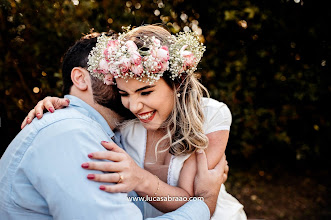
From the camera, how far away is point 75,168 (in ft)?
5.55

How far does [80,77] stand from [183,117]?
884 mm

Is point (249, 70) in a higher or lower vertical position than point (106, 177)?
higher

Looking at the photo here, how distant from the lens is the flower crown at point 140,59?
7.39 ft

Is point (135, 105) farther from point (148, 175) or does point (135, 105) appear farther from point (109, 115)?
point (148, 175)

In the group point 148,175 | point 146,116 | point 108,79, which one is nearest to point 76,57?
point 108,79

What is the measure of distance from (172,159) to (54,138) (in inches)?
46.5

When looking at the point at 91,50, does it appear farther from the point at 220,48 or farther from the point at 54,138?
the point at 220,48

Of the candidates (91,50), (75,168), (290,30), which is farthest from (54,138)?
(290,30)

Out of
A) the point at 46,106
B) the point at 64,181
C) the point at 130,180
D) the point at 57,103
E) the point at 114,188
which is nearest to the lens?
the point at 64,181

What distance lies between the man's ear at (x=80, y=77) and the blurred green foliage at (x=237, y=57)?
1470mm

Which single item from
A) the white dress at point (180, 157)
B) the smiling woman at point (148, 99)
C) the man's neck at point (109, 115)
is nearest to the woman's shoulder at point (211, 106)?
the white dress at point (180, 157)

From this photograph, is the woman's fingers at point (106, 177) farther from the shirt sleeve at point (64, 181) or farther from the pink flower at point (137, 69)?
the pink flower at point (137, 69)

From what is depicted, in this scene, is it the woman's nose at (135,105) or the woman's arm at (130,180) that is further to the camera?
the woman's nose at (135,105)

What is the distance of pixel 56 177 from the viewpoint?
1670 mm
